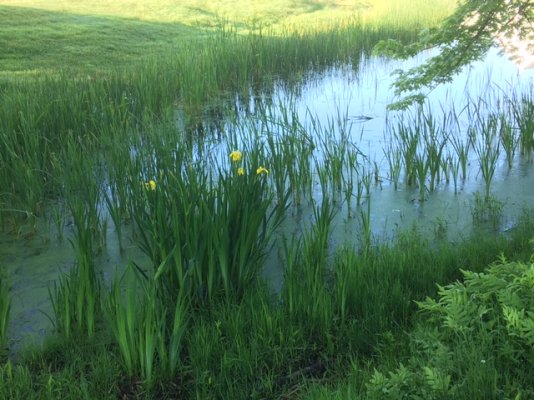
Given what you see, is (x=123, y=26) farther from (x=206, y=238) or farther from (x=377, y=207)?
(x=206, y=238)

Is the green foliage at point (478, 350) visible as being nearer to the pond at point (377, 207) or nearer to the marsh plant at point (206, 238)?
the marsh plant at point (206, 238)

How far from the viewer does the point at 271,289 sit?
282 cm

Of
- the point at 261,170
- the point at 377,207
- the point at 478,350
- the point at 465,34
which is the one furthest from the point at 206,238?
the point at 465,34

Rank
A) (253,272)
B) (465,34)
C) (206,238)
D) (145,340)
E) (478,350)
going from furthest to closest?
(465,34)
(253,272)
(206,238)
(145,340)
(478,350)

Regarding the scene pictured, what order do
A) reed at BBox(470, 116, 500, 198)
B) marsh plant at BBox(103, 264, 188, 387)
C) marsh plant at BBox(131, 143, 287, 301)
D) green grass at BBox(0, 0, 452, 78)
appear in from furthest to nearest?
1. green grass at BBox(0, 0, 452, 78)
2. reed at BBox(470, 116, 500, 198)
3. marsh plant at BBox(131, 143, 287, 301)
4. marsh plant at BBox(103, 264, 188, 387)

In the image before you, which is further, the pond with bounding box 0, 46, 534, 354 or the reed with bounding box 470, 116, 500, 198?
the reed with bounding box 470, 116, 500, 198

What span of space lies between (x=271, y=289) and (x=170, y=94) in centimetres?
412

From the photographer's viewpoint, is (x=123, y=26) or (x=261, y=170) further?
(x=123, y=26)

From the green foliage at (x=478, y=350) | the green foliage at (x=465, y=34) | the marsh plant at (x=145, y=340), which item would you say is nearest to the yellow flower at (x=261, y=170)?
the marsh plant at (x=145, y=340)

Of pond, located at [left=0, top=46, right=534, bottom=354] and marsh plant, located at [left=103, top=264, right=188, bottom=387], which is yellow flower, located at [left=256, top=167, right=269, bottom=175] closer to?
pond, located at [left=0, top=46, right=534, bottom=354]

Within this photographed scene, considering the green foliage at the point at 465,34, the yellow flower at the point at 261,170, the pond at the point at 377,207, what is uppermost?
the green foliage at the point at 465,34

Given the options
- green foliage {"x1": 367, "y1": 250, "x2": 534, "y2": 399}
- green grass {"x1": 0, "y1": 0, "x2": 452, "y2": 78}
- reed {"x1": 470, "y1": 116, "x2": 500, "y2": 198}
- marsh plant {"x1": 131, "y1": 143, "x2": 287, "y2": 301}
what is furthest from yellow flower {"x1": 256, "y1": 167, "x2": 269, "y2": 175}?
green grass {"x1": 0, "y1": 0, "x2": 452, "y2": 78}

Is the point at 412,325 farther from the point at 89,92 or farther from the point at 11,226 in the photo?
the point at 89,92

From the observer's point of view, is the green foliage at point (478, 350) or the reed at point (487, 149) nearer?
the green foliage at point (478, 350)
